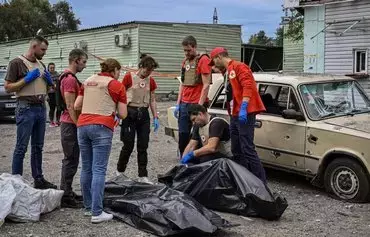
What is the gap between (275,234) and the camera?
16.4 ft

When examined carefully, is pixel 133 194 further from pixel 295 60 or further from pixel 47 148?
pixel 295 60

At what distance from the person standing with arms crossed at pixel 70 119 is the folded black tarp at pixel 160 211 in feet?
1.48

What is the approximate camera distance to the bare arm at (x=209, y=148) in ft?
20.7

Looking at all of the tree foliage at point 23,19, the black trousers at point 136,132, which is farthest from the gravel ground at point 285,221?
the tree foliage at point 23,19

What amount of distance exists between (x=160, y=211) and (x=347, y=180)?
2.60 meters

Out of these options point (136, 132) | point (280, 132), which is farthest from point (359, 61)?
point (136, 132)

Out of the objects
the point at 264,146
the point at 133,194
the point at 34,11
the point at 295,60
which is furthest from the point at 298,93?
the point at 34,11

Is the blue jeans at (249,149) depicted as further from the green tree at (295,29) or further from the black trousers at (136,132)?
the green tree at (295,29)

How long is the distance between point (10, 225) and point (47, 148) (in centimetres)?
545

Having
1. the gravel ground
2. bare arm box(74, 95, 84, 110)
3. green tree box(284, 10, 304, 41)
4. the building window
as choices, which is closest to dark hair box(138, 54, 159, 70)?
bare arm box(74, 95, 84, 110)

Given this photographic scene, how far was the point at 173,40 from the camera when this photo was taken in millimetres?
25172

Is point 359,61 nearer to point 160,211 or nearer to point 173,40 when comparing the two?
point 173,40

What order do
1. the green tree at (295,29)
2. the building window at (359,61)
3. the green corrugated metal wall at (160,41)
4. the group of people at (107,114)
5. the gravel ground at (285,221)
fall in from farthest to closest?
the green tree at (295,29), the green corrugated metal wall at (160,41), the building window at (359,61), the group of people at (107,114), the gravel ground at (285,221)

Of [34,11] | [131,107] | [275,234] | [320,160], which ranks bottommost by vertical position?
[275,234]
